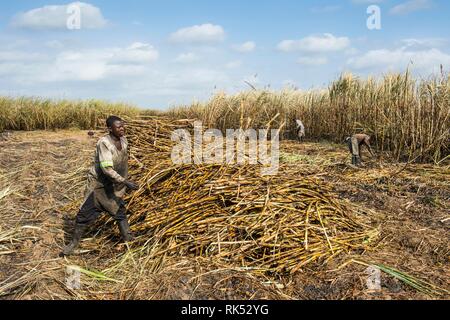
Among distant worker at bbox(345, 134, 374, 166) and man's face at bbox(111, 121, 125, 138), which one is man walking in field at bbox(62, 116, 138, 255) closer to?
man's face at bbox(111, 121, 125, 138)

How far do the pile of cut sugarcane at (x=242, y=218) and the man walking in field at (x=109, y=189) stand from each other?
0.29 metres

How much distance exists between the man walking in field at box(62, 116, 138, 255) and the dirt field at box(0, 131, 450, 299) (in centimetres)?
22

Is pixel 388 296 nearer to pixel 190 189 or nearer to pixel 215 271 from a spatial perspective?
pixel 215 271

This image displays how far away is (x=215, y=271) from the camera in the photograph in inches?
128

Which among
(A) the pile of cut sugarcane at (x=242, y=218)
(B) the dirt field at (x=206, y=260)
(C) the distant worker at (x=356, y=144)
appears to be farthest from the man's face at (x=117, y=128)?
(C) the distant worker at (x=356, y=144)

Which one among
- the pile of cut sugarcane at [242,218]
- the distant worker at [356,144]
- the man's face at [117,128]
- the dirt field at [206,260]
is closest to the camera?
the dirt field at [206,260]

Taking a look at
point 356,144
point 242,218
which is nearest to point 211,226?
point 242,218

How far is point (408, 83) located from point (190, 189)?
235 inches

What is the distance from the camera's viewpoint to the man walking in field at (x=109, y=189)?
3.87m

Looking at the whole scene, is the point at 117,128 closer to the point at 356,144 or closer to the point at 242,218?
the point at 242,218

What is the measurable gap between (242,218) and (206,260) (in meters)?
0.53

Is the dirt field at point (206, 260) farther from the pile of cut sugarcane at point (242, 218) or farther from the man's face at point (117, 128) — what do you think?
the man's face at point (117, 128)

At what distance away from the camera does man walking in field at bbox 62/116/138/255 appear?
387 centimetres
